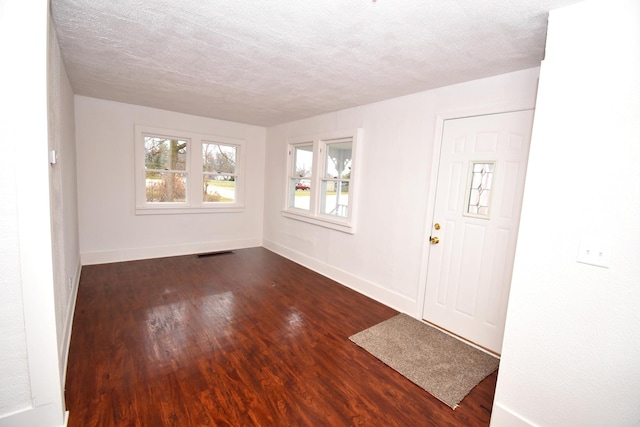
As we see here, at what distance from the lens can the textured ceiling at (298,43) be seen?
1.61 meters

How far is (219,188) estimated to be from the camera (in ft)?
17.4

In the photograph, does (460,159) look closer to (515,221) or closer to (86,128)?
(515,221)

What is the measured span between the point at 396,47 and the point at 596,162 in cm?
137

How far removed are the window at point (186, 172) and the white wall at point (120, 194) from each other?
0.38 ft

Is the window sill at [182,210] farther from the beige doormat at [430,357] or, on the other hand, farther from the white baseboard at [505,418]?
the white baseboard at [505,418]

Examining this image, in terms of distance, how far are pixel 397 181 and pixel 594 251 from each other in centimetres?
201

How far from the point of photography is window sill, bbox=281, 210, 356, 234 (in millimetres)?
3882

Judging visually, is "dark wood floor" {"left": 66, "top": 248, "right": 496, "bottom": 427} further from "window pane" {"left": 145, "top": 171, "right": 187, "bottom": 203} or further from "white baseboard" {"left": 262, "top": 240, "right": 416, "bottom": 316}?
"window pane" {"left": 145, "top": 171, "right": 187, "bottom": 203}

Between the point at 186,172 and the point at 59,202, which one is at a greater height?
the point at 186,172

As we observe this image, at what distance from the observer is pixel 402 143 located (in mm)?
3213

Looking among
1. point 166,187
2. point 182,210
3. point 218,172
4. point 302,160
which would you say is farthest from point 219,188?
point 302,160

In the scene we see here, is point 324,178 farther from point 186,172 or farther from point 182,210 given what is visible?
point 182,210

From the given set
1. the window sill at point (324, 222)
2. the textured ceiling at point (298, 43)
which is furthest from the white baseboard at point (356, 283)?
the textured ceiling at point (298, 43)

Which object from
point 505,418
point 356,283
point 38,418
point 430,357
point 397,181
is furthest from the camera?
point 356,283
